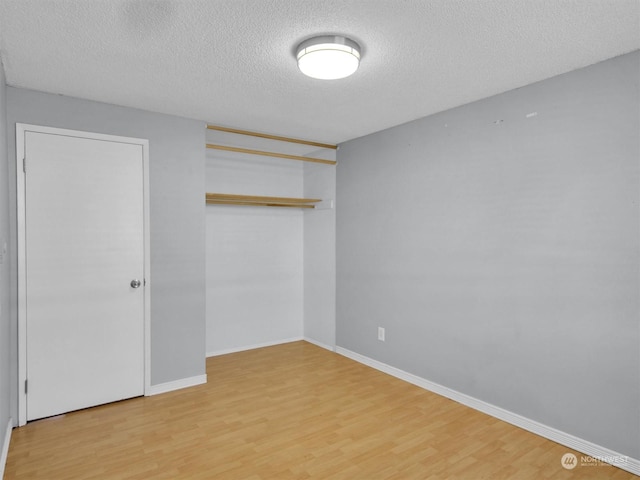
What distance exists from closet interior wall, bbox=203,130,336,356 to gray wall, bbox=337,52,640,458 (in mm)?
943

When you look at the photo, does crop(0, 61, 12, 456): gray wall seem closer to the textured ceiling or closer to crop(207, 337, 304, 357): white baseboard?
the textured ceiling

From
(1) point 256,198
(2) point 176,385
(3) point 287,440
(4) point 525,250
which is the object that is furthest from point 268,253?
(4) point 525,250

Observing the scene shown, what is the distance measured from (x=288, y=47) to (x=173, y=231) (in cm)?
190

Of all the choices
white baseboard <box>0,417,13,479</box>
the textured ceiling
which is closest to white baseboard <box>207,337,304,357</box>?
white baseboard <box>0,417,13,479</box>

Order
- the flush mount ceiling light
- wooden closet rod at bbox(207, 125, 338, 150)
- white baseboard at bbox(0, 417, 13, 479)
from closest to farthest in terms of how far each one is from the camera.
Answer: the flush mount ceiling light → white baseboard at bbox(0, 417, 13, 479) → wooden closet rod at bbox(207, 125, 338, 150)

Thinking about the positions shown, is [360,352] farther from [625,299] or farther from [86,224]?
[86,224]

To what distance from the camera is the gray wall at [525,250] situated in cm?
224

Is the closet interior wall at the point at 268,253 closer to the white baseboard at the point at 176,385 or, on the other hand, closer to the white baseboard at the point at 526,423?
the white baseboard at the point at 176,385

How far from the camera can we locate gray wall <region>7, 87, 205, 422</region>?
10.4 feet

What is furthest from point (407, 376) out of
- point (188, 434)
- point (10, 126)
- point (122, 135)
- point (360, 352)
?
point (10, 126)

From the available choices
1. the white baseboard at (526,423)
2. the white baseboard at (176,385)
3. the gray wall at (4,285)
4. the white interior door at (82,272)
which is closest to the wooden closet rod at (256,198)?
the white interior door at (82,272)

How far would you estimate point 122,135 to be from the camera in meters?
3.08

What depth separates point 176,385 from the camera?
3.33 metres

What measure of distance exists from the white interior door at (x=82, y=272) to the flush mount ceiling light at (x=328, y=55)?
178cm
